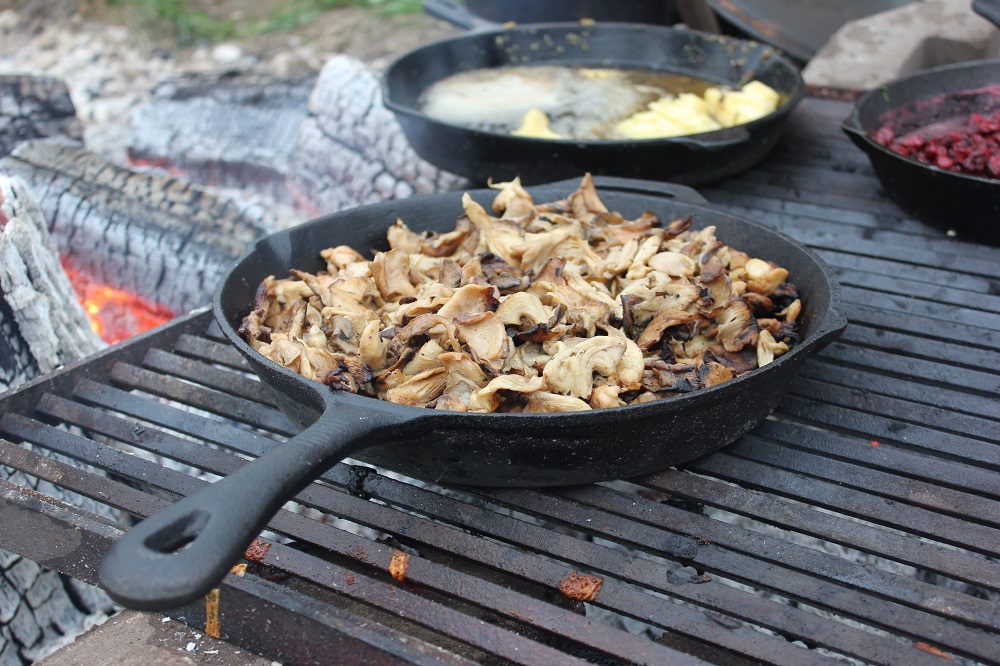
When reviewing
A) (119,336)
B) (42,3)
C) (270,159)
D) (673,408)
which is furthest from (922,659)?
(42,3)

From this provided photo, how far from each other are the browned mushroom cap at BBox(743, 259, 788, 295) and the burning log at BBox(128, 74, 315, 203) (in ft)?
10.4

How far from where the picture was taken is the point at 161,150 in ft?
16.1

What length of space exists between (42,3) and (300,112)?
4886mm

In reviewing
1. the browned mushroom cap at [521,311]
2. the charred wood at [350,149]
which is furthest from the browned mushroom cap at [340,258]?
the charred wood at [350,149]

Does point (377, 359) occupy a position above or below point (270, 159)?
above

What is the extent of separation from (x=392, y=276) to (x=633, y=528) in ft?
2.99

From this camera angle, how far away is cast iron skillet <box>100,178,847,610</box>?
4.18ft

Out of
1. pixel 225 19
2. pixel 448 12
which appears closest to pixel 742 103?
pixel 448 12

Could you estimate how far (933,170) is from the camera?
284cm

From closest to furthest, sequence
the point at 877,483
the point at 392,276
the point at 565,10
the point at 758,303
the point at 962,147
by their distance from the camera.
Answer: the point at 877,483 < the point at 758,303 < the point at 392,276 < the point at 962,147 < the point at 565,10

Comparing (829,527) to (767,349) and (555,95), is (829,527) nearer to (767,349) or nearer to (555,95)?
(767,349)

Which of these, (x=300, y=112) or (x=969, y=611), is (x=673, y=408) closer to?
(x=969, y=611)

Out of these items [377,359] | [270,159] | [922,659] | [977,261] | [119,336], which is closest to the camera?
[922,659]

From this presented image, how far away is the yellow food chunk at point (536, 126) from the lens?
3.40 metres
